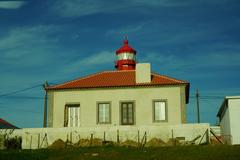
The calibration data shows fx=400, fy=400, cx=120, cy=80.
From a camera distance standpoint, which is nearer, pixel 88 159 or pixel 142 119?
pixel 88 159

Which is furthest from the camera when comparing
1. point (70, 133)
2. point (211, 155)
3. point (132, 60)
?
point (132, 60)

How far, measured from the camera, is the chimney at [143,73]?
28.5 meters

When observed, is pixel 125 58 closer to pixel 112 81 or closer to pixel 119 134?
pixel 112 81

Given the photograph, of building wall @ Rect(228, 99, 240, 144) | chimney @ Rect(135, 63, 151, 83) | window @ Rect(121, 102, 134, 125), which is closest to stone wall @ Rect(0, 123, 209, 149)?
building wall @ Rect(228, 99, 240, 144)

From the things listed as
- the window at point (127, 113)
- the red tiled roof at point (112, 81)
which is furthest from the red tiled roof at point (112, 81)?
the window at point (127, 113)

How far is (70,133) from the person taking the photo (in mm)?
24625

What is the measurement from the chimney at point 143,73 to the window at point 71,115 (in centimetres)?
481

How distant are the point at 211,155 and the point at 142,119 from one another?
32.6 ft

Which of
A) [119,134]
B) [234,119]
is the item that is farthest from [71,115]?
[234,119]

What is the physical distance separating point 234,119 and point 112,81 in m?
9.60

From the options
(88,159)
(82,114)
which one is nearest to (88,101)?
(82,114)

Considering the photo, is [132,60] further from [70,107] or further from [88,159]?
[88,159]

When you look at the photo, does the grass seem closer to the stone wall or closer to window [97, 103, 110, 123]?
the stone wall

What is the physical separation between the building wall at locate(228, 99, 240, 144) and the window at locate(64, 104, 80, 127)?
10875mm
